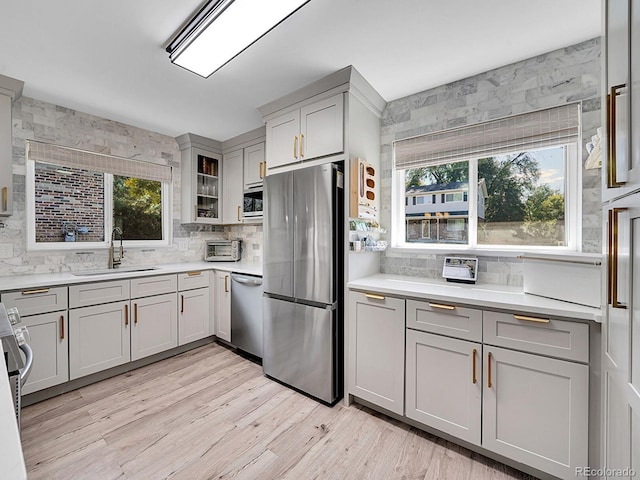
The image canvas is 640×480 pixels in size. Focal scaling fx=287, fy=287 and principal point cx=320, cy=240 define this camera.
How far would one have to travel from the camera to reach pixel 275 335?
8.29 ft

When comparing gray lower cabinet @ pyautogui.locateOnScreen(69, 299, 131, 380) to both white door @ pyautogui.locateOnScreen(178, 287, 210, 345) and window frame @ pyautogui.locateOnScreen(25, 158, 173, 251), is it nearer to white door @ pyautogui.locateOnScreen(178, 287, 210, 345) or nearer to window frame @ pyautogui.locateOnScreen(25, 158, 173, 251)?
white door @ pyautogui.locateOnScreen(178, 287, 210, 345)

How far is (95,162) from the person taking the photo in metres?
2.97

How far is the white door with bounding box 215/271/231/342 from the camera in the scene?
10.5 feet

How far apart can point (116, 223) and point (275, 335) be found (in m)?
2.23

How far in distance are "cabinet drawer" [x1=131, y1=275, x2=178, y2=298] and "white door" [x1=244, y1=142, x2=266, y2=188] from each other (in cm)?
138

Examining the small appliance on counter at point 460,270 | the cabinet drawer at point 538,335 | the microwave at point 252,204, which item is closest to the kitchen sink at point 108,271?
the microwave at point 252,204

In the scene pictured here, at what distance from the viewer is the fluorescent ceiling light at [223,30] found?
4.91 ft

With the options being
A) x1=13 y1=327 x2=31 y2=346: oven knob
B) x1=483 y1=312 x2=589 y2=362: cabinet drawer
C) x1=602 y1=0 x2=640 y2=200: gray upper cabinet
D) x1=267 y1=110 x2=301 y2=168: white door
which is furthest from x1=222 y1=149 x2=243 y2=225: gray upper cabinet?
x1=602 y1=0 x2=640 y2=200: gray upper cabinet

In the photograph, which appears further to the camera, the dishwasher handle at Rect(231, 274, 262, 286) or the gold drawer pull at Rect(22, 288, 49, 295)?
the dishwasher handle at Rect(231, 274, 262, 286)

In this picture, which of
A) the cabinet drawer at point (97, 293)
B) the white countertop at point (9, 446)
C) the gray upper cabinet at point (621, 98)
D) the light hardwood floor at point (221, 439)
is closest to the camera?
the white countertop at point (9, 446)

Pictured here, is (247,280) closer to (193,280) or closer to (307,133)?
(193,280)

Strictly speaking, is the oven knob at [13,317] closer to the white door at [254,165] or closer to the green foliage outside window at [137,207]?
the green foliage outside window at [137,207]

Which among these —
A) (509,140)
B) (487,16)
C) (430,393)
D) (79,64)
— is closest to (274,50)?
(487,16)

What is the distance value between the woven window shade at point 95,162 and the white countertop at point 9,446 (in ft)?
9.58
